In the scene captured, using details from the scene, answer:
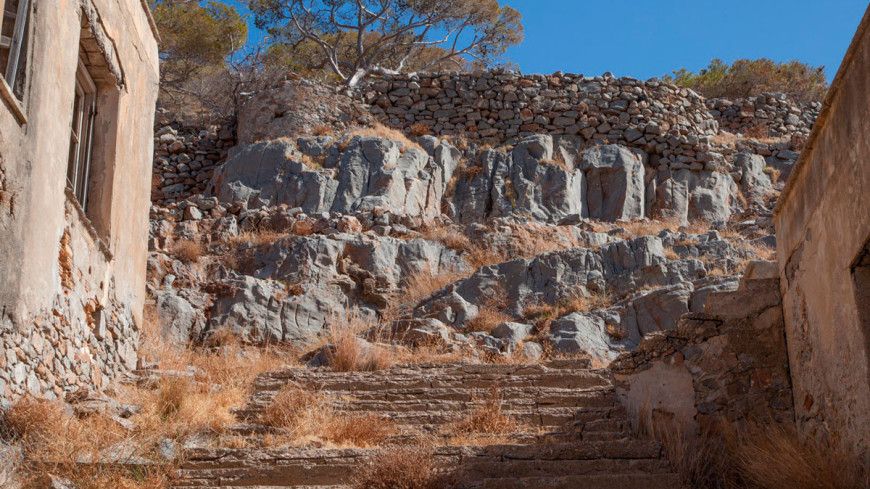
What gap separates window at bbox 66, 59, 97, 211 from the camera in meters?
10.5

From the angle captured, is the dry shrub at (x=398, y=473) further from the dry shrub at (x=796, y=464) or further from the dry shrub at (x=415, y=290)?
the dry shrub at (x=415, y=290)

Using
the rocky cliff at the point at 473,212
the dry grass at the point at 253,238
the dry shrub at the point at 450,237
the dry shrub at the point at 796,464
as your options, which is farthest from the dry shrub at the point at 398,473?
the dry shrub at the point at 450,237

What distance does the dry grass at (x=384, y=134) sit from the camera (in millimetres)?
20609

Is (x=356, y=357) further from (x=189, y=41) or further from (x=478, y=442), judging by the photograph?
(x=189, y=41)

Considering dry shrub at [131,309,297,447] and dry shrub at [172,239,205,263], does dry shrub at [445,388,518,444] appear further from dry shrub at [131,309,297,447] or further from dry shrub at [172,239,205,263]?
dry shrub at [172,239,205,263]

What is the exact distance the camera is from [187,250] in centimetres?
1608

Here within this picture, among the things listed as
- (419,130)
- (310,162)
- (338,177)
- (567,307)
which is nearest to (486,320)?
(567,307)

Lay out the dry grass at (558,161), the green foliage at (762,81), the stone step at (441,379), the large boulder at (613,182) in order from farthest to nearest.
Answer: the green foliage at (762,81)
the dry grass at (558,161)
the large boulder at (613,182)
the stone step at (441,379)

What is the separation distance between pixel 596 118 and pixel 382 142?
4.64m

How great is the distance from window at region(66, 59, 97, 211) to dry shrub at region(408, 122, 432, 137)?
36.7 feet

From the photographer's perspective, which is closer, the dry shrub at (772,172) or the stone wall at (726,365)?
the stone wall at (726,365)

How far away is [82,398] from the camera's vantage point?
9.34 meters

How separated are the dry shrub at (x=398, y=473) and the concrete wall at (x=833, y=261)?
2848 millimetres

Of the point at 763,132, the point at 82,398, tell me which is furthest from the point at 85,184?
the point at 763,132
